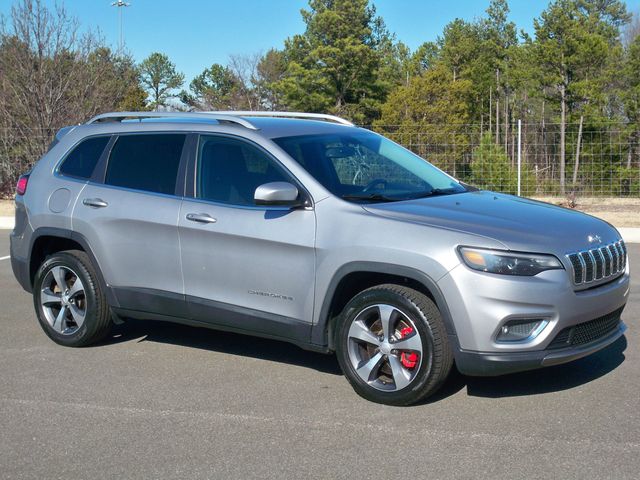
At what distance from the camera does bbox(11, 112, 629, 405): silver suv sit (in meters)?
4.91

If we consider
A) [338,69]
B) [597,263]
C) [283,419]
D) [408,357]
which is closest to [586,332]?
[597,263]

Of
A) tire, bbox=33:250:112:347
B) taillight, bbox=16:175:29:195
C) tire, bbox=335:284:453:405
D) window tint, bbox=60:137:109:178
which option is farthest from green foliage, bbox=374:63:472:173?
tire, bbox=335:284:453:405

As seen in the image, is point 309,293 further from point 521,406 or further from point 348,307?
point 521,406

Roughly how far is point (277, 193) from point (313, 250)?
42 centimetres

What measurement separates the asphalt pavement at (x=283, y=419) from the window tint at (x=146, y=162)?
1.31m

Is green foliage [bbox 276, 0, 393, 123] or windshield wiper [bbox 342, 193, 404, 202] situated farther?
green foliage [bbox 276, 0, 393, 123]

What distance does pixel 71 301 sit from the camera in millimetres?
6734

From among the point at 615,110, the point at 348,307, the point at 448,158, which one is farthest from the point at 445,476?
the point at 615,110

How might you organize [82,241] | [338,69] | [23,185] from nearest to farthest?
[82,241], [23,185], [338,69]

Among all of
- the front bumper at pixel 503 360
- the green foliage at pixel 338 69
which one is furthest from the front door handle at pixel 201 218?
the green foliage at pixel 338 69

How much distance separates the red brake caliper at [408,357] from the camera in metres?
5.14

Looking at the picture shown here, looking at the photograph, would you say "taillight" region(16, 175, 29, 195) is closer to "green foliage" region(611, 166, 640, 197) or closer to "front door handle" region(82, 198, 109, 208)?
"front door handle" region(82, 198, 109, 208)

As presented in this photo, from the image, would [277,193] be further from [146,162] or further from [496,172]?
[496,172]

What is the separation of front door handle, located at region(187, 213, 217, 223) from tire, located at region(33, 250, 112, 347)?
1110 millimetres
